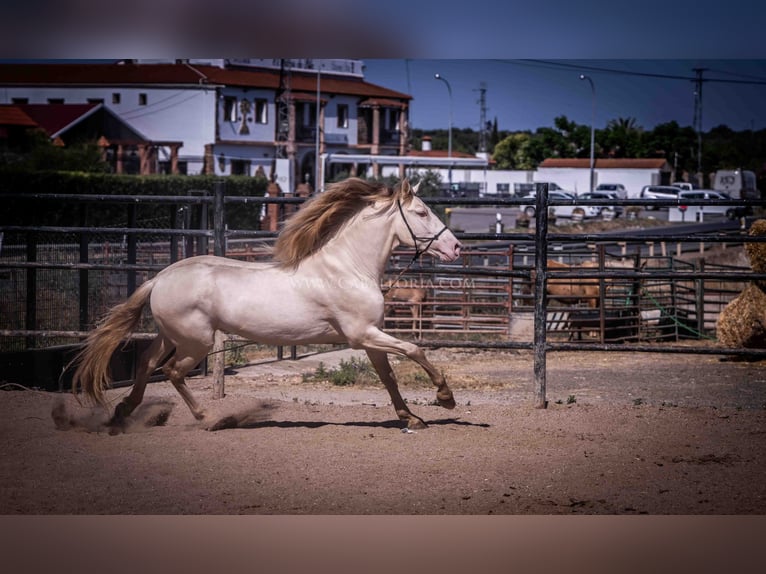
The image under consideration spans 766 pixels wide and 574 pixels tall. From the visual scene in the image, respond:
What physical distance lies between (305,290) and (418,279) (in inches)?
309

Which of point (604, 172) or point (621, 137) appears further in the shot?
point (604, 172)

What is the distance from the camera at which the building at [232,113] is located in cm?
985

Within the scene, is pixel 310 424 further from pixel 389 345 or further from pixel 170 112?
pixel 170 112

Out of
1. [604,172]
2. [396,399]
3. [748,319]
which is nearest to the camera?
[396,399]

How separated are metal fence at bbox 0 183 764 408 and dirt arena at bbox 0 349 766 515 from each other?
0.52 m

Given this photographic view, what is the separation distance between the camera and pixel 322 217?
5.51m

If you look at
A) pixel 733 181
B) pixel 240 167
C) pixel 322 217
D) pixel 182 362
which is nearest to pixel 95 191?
pixel 240 167

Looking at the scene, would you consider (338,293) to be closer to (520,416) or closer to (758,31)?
(520,416)

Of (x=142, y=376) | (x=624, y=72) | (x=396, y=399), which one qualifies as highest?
(x=624, y=72)

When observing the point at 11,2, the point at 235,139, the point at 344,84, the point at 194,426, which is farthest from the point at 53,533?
the point at 235,139

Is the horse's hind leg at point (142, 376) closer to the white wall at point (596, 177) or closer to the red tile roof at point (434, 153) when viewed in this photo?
the red tile roof at point (434, 153)

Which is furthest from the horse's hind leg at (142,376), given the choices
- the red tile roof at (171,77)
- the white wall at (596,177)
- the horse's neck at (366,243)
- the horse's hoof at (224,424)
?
the white wall at (596,177)

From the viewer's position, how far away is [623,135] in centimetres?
710

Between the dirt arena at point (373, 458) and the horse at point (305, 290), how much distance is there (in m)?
0.41
